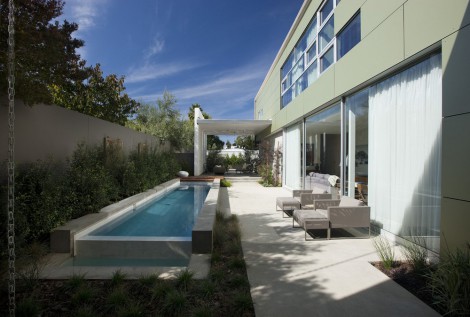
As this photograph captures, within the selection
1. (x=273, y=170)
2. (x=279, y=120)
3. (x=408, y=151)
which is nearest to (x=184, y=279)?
(x=408, y=151)

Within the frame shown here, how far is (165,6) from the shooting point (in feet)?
34.0

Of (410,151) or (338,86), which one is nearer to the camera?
(410,151)

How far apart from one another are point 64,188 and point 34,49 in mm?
2513

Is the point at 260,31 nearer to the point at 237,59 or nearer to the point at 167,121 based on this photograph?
the point at 237,59

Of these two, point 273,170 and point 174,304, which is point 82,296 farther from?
point 273,170

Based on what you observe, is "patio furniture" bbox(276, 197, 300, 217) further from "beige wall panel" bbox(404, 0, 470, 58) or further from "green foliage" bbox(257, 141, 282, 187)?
"green foliage" bbox(257, 141, 282, 187)

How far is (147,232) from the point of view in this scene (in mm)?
6453

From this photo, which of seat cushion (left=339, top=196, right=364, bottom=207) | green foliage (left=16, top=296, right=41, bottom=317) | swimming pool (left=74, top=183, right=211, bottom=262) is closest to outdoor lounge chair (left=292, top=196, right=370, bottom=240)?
seat cushion (left=339, top=196, right=364, bottom=207)

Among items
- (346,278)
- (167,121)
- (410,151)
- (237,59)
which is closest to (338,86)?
(410,151)

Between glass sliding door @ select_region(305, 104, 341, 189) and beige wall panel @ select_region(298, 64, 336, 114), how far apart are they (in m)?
0.35

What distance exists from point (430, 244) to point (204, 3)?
11074 mm

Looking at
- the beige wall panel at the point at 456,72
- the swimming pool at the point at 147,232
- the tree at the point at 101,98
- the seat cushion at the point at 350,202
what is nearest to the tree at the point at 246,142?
the tree at the point at 101,98

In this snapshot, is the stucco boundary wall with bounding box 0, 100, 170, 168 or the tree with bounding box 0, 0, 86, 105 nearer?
the tree with bounding box 0, 0, 86, 105

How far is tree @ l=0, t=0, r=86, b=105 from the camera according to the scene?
4.23m
